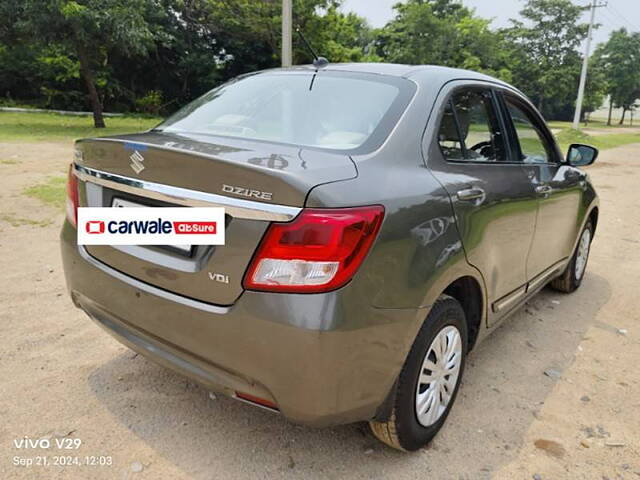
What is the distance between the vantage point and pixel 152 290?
1.94 m

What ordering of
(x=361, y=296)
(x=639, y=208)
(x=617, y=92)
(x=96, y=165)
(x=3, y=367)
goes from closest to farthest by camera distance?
1. (x=361, y=296)
2. (x=96, y=165)
3. (x=3, y=367)
4. (x=639, y=208)
5. (x=617, y=92)

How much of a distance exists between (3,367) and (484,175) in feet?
9.00

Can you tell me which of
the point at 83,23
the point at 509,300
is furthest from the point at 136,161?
the point at 83,23

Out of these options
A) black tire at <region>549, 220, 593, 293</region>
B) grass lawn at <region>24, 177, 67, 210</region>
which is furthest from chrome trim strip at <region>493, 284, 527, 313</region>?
grass lawn at <region>24, 177, 67, 210</region>

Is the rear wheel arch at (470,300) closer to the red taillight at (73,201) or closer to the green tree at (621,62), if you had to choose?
→ the red taillight at (73,201)

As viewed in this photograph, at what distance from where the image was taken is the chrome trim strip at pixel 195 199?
1630 mm

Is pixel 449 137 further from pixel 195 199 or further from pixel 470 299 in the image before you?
pixel 195 199

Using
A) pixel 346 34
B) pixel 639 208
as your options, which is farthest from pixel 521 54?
pixel 639 208

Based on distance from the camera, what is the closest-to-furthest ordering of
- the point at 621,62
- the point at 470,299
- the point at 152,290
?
the point at 152,290, the point at 470,299, the point at 621,62

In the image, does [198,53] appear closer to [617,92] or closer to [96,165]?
[96,165]

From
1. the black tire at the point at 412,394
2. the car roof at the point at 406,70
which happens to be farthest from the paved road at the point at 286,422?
the car roof at the point at 406,70

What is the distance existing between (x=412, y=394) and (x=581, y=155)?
2.65 m

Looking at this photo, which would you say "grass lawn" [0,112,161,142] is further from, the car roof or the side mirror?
the side mirror

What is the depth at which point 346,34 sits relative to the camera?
32094 mm
